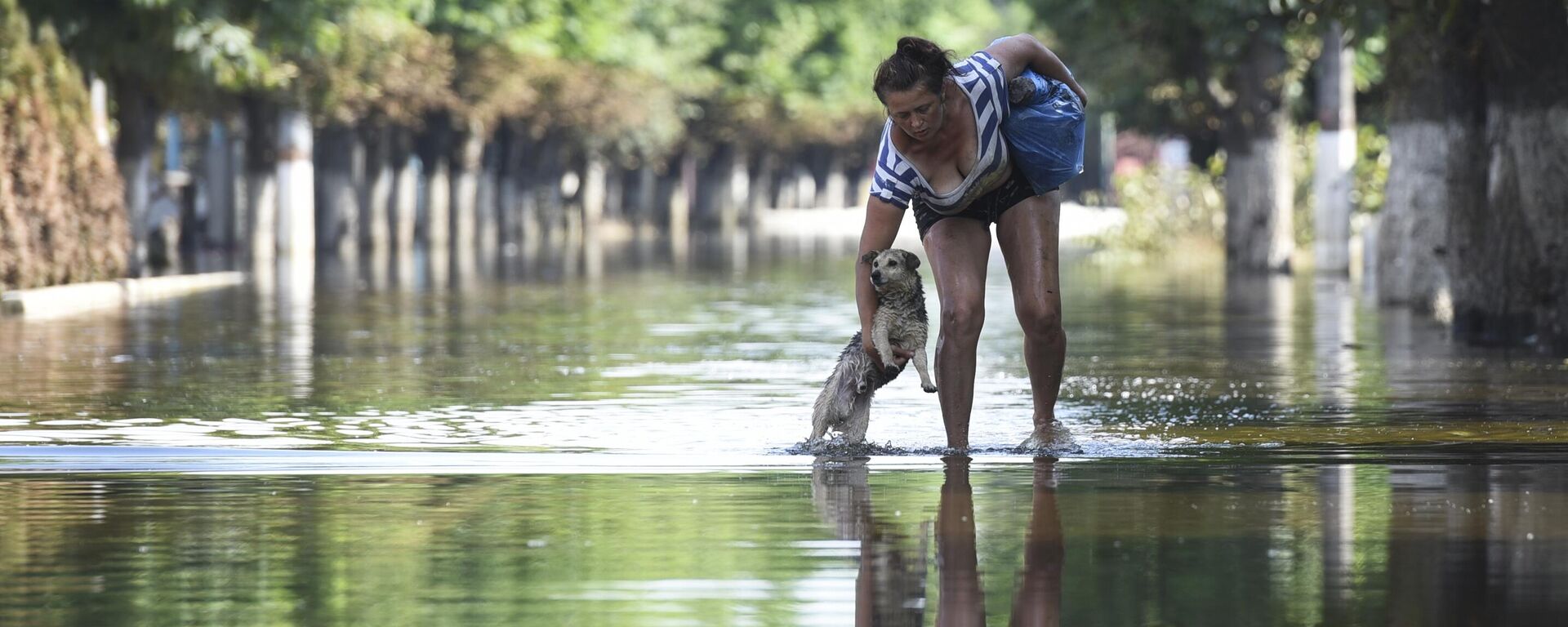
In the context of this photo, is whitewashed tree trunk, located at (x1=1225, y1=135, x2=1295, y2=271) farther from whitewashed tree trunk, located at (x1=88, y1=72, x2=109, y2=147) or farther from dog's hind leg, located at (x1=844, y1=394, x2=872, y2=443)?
dog's hind leg, located at (x1=844, y1=394, x2=872, y2=443)

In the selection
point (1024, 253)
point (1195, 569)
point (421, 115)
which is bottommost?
point (1195, 569)

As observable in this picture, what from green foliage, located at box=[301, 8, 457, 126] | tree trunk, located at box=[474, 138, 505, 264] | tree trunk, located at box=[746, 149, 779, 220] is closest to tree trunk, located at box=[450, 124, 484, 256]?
tree trunk, located at box=[474, 138, 505, 264]

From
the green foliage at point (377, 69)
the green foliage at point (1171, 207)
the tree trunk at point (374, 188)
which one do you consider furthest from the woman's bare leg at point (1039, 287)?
the tree trunk at point (374, 188)

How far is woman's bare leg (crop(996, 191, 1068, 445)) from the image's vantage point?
35.0ft

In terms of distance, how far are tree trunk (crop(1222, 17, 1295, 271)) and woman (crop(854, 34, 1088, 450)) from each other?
25.5 metres

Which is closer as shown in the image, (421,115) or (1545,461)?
(1545,461)

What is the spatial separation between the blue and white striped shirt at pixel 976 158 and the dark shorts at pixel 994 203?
0.49 feet

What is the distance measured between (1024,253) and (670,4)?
2623 inches

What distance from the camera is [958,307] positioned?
10.6 metres

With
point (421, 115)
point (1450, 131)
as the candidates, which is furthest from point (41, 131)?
point (421, 115)

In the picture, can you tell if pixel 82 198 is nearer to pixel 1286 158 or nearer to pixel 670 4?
pixel 1286 158

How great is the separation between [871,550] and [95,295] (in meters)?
21.1

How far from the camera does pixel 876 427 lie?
40.2 feet

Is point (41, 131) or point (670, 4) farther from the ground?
point (670, 4)
